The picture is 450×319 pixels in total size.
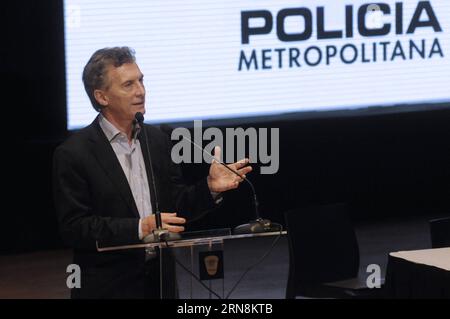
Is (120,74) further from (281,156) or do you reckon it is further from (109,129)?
(281,156)

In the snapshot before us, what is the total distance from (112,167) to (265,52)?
4.91 m

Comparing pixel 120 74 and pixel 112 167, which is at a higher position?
pixel 120 74

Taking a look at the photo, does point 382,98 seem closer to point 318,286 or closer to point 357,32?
point 357,32

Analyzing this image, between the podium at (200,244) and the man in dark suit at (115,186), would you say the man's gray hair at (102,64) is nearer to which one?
the man in dark suit at (115,186)

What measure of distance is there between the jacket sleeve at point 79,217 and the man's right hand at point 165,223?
0.11 ft

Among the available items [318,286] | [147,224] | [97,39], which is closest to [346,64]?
[97,39]

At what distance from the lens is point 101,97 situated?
4023 mm

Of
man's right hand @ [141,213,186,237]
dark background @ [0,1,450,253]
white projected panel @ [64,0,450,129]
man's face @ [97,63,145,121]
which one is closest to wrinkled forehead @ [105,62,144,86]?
man's face @ [97,63,145,121]

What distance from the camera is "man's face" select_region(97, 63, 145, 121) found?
3986 mm

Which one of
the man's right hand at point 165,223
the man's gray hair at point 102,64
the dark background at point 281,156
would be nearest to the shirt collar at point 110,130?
the man's gray hair at point 102,64

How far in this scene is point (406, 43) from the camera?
9.15m

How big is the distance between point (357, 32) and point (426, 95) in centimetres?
88

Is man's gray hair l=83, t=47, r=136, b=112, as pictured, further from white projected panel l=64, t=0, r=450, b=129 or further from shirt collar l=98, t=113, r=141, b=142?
white projected panel l=64, t=0, r=450, b=129

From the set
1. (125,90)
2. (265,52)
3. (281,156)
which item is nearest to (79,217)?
(125,90)
